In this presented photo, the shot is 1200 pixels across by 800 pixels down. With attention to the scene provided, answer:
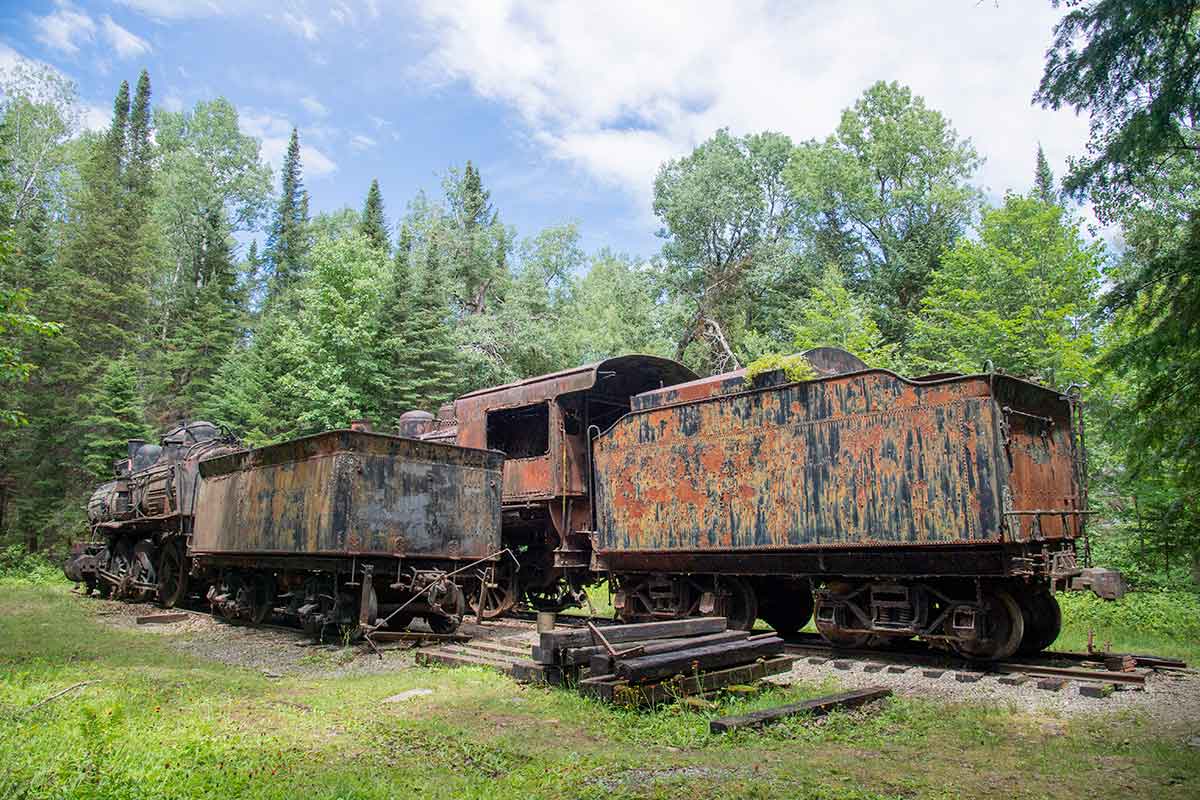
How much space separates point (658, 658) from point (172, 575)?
14.4m

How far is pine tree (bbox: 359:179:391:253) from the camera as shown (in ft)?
134

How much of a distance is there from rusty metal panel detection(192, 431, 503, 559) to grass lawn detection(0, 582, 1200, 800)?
3.09m

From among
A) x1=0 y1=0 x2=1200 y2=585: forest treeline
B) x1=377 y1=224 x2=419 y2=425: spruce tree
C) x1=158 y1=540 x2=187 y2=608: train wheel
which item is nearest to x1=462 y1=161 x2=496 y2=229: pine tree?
x1=0 y1=0 x2=1200 y2=585: forest treeline

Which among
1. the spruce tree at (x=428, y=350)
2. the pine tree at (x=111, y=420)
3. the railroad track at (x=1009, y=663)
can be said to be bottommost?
the railroad track at (x=1009, y=663)

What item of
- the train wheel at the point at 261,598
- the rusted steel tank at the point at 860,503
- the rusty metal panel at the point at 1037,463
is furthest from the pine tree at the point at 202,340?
the rusty metal panel at the point at 1037,463

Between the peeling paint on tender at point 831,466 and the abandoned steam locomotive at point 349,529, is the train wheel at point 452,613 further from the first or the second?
the peeling paint on tender at point 831,466

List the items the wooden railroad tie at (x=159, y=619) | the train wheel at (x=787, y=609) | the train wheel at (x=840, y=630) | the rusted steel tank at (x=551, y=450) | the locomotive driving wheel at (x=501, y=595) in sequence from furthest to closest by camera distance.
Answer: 1. the locomotive driving wheel at (x=501, y=595)
2. the wooden railroad tie at (x=159, y=619)
3. the rusted steel tank at (x=551, y=450)
4. the train wheel at (x=787, y=609)
5. the train wheel at (x=840, y=630)

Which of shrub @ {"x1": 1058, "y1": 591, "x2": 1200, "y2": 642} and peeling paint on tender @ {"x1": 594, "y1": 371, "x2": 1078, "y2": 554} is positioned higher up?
peeling paint on tender @ {"x1": 594, "y1": 371, "x2": 1078, "y2": 554}

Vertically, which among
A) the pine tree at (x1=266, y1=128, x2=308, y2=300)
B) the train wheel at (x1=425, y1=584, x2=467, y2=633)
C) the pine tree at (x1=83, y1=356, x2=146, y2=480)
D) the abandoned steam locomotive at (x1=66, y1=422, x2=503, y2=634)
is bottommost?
the train wheel at (x1=425, y1=584, x2=467, y2=633)

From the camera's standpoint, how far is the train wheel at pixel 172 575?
16422mm

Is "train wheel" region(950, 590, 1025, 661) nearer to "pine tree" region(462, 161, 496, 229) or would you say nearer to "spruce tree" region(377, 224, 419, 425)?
"spruce tree" region(377, 224, 419, 425)

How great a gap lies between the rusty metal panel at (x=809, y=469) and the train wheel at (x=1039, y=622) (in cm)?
186

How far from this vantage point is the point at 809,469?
355 inches

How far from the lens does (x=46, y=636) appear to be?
11516 mm
